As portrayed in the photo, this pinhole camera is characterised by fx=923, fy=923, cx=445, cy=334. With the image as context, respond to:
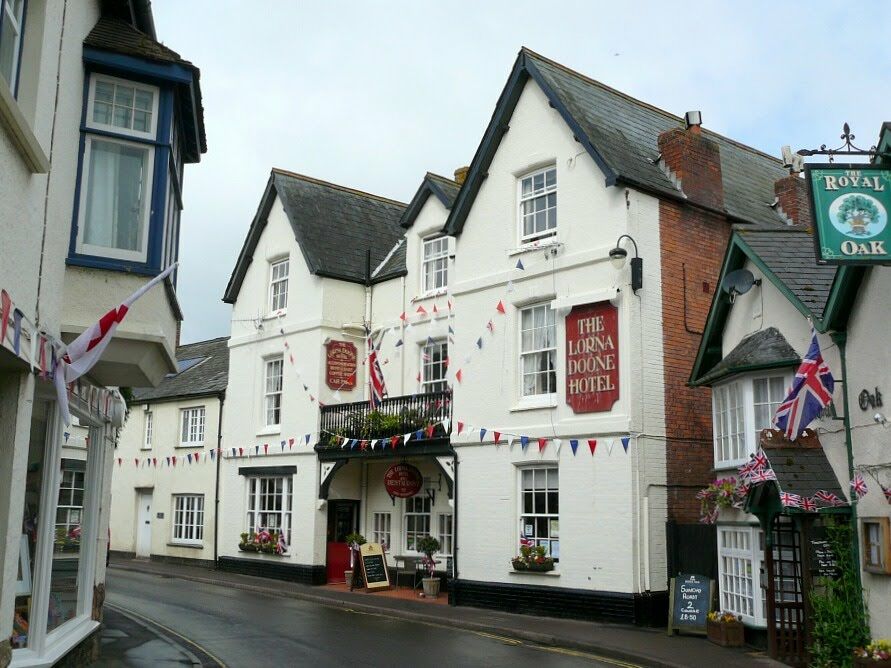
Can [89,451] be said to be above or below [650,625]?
above

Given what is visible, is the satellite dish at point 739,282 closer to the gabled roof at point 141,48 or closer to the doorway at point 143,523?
the gabled roof at point 141,48

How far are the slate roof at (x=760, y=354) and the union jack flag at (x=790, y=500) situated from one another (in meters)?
2.46

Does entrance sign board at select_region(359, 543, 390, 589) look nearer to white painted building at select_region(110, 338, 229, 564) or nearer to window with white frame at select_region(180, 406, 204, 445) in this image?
white painted building at select_region(110, 338, 229, 564)

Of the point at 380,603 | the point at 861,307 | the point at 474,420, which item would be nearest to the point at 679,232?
the point at 474,420

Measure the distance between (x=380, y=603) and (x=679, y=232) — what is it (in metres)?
10.3

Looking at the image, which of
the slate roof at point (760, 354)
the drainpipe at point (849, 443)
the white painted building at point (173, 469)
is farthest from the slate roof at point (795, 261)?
the white painted building at point (173, 469)

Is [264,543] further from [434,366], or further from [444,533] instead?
[434,366]

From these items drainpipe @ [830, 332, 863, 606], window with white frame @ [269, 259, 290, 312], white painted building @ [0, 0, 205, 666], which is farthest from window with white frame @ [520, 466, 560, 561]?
window with white frame @ [269, 259, 290, 312]

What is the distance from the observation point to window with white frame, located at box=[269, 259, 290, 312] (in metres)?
27.6

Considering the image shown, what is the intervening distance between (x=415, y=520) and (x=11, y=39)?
18300 mm

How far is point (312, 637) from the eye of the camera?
49.1 ft

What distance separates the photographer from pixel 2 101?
248 inches

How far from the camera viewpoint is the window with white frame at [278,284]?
1086 inches

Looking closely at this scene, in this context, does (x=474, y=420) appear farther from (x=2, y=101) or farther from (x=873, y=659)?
(x=2, y=101)
